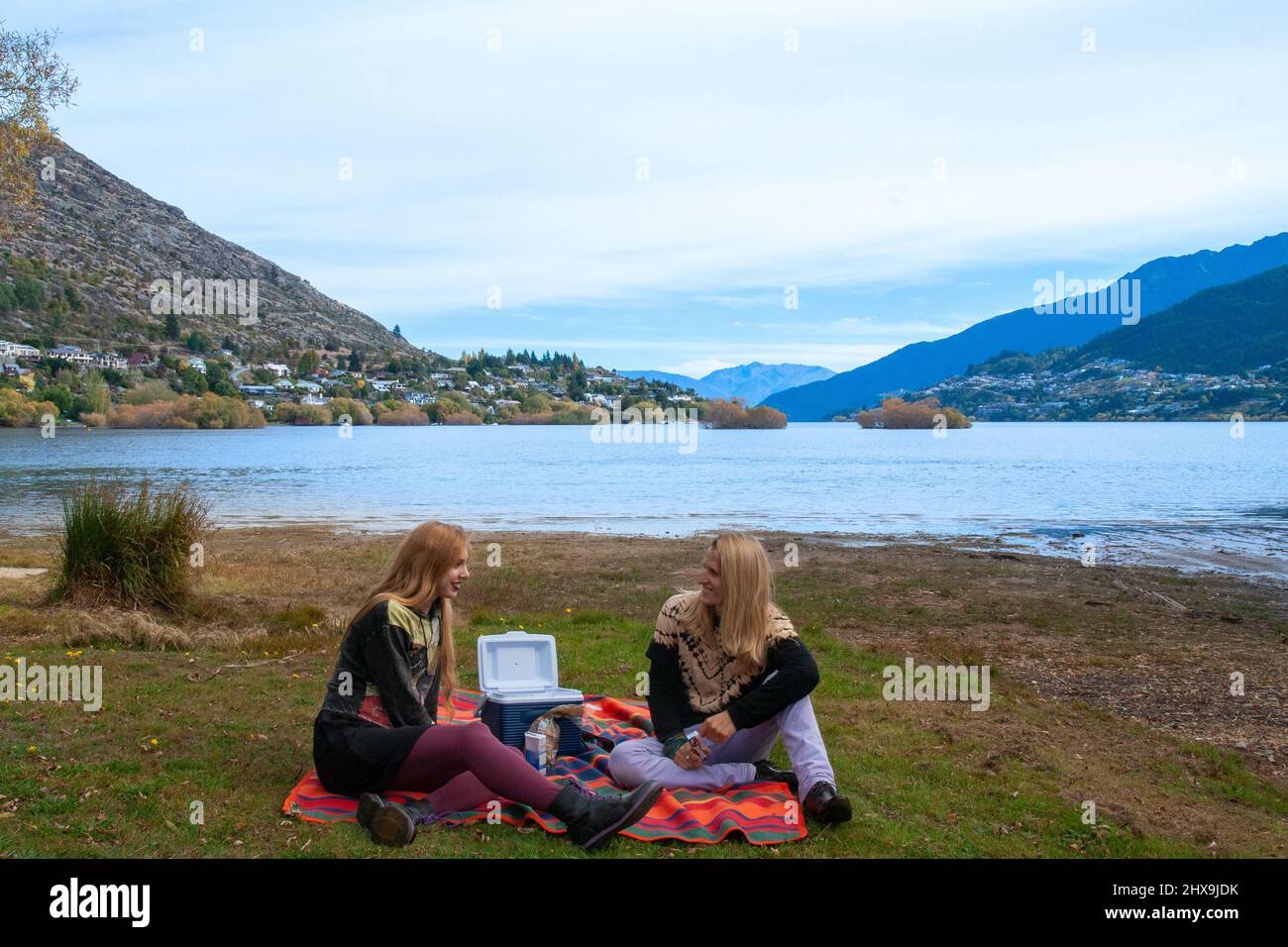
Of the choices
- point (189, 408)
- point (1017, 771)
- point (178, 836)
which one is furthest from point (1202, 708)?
point (189, 408)

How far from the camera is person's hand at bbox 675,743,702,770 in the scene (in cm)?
541

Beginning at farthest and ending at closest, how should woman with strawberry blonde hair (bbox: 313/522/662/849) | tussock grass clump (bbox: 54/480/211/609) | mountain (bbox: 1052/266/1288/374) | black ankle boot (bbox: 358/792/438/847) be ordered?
mountain (bbox: 1052/266/1288/374), tussock grass clump (bbox: 54/480/211/609), woman with strawberry blonde hair (bbox: 313/522/662/849), black ankle boot (bbox: 358/792/438/847)

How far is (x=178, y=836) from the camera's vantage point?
4.77 meters

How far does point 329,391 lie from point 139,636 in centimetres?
17403

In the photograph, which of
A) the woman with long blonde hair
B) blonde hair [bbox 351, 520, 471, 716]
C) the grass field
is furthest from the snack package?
blonde hair [bbox 351, 520, 471, 716]

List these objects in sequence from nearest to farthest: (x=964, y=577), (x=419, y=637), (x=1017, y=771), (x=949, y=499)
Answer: (x=419, y=637)
(x=1017, y=771)
(x=964, y=577)
(x=949, y=499)

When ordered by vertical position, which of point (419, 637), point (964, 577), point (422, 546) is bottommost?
point (964, 577)

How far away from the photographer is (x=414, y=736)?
502 cm

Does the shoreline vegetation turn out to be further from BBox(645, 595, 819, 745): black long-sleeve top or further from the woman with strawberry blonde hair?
the woman with strawberry blonde hair

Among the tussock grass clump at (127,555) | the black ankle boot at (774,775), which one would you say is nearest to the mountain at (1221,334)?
the tussock grass clump at (127,555)

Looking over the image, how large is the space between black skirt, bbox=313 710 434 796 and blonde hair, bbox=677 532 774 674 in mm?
1570

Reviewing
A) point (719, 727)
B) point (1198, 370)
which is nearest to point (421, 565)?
point (719, 727)

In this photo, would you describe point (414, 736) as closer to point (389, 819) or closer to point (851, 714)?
point (389, 819)
